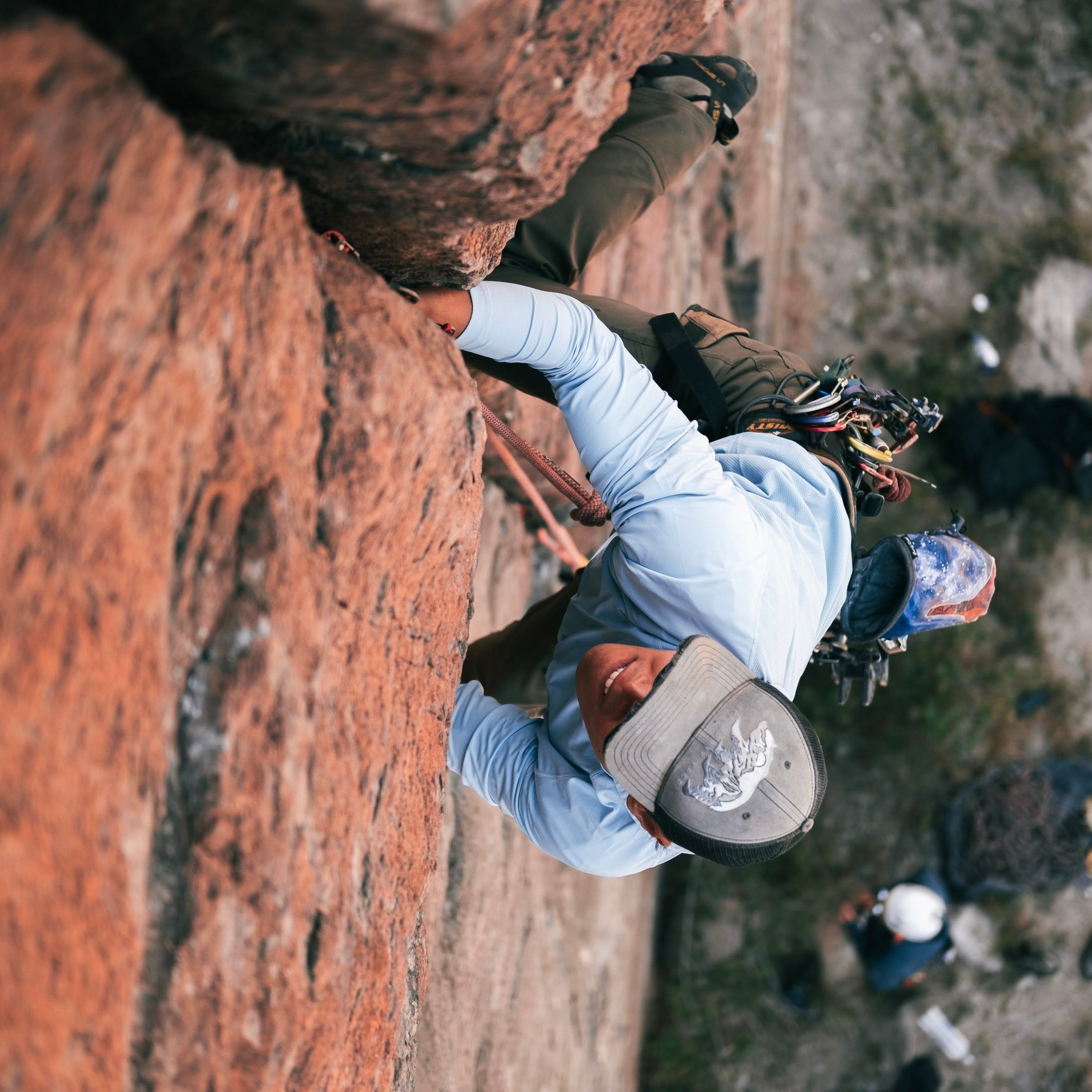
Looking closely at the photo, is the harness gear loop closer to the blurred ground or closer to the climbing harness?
the climbing harness

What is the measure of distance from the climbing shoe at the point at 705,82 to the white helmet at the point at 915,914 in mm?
4195

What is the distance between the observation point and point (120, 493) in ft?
2.47

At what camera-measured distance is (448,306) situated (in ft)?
4.44

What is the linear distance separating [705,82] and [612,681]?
6.33 ft

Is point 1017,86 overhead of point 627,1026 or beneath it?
overhead

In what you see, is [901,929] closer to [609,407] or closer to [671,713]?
[671,713]

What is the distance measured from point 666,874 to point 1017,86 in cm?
576

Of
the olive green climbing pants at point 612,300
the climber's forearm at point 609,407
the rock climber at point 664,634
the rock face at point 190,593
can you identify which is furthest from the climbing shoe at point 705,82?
the rock face at point 190,593

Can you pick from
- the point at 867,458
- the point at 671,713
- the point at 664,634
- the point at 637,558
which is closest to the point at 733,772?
the point at 671,713

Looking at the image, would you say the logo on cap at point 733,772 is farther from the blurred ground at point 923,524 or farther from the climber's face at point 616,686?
the blurred ground at point 923,524

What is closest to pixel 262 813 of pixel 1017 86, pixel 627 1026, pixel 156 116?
pixel 156 116

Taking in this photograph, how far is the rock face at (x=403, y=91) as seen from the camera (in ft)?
2.36

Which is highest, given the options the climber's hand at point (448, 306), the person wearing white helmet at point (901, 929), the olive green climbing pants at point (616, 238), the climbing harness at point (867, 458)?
the climber's hand at point (448, 306)

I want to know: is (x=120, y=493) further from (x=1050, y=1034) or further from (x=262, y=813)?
(x=1050, y=1034)
